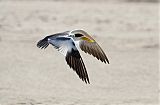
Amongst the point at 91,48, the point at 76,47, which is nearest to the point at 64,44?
the point at 76,47

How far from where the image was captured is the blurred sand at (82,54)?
279 inches

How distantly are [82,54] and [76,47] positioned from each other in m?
4.56

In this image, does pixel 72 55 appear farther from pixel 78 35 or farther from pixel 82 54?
pixel 82 54

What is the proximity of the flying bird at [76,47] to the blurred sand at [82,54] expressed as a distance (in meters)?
1.28

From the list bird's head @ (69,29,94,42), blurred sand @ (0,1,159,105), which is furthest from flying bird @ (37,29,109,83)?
blurred sand @ (0,1,159,105)

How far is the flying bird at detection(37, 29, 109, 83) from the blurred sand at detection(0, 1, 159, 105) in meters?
1.28

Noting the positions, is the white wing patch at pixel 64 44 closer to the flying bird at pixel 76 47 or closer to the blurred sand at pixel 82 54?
the flying bird at pixel 76 47

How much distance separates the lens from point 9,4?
45.6 feet

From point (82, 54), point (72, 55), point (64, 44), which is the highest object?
point (82, 54)

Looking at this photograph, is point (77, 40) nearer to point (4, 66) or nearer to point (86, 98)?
point (86, 98)

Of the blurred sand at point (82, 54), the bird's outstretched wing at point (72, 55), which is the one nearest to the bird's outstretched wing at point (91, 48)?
the bird's outstretched wing at point (72, 55)

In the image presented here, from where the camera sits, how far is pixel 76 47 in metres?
5.25

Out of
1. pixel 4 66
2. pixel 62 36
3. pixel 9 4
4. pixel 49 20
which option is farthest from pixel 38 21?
pixel 62 36

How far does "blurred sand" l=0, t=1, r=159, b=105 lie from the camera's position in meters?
7.08
